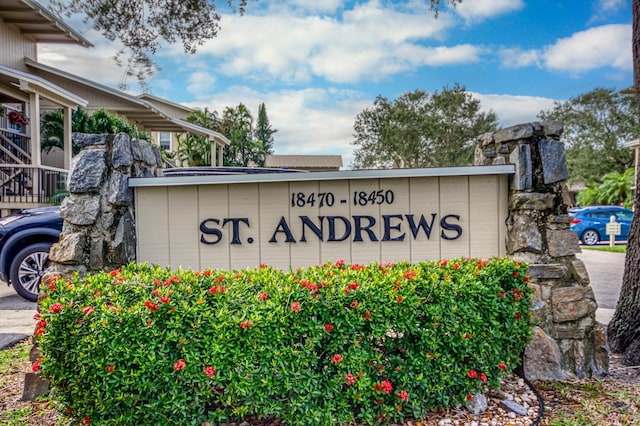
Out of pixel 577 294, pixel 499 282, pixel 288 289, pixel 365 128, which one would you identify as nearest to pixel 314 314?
pixel 288 289

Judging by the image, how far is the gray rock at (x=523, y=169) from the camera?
3.53 m

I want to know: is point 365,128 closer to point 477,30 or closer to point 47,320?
point 477,30

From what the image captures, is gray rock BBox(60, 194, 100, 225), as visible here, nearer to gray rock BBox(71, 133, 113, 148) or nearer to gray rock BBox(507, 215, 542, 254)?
gray rock BBox(71, 133, 113, 148)

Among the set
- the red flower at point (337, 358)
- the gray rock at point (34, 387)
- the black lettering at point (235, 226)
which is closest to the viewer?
the red flower at point (337, 358)

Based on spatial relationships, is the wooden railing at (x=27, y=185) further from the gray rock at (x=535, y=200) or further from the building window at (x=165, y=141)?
the building window at (x=165, y=141)

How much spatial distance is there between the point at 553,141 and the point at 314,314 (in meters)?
2.37

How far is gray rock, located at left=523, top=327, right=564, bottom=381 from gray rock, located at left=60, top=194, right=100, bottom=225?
11.1ft

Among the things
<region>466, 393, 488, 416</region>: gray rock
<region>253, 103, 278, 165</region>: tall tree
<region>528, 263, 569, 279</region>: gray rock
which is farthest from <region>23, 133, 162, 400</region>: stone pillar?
<region>253, 103, 278, 165</region>: tall tree

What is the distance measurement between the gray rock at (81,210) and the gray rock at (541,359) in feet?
11.1

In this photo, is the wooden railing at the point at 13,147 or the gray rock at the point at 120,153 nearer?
the gray rock at the point at 120,153

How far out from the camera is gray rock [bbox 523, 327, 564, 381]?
3.43 m

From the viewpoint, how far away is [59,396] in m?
2.56

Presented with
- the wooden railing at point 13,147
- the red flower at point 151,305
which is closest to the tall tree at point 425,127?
the wooden railing at point 13,147

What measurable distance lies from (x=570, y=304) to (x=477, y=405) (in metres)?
1.23
